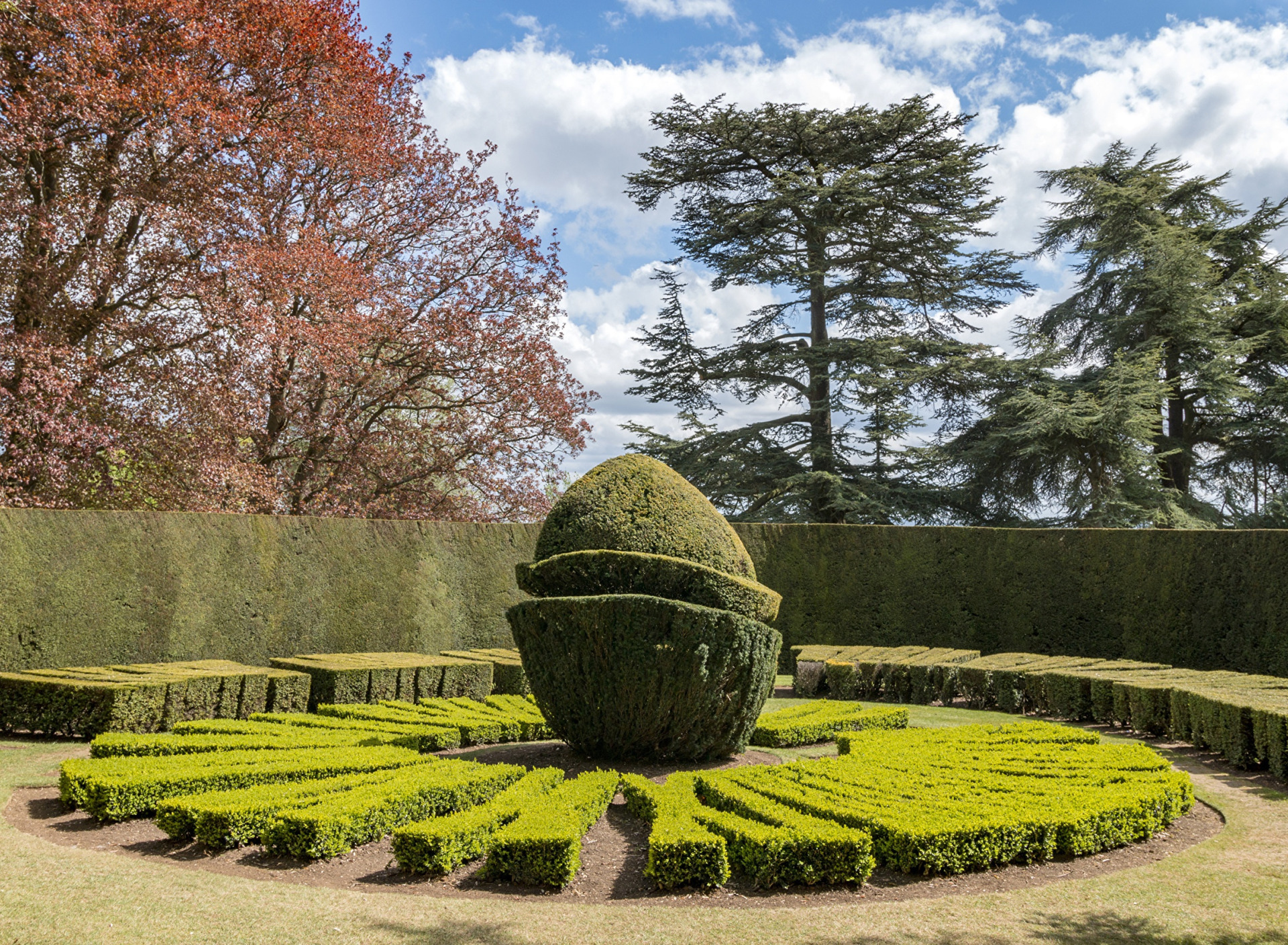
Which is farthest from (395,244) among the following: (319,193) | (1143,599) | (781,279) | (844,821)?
(844,821)

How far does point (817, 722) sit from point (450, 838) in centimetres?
514

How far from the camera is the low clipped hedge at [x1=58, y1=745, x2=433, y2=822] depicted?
5887 mm

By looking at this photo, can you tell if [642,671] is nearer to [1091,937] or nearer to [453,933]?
[453,933]

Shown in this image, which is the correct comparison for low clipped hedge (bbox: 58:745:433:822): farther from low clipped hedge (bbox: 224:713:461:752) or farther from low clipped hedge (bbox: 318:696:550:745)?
low clipped hedge (bbox: 318:696:550:745)

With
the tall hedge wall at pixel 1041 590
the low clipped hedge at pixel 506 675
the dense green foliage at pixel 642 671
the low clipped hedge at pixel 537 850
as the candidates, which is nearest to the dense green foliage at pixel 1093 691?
the tall hedge wall at pixel 1041 590

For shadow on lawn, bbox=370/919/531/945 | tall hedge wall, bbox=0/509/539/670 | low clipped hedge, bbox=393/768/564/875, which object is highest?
tall hedge wall, bbox=0/509/539/670

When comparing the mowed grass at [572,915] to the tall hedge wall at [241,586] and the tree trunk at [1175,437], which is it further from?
the tree trunk at [1175,437]

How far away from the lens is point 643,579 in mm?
7266

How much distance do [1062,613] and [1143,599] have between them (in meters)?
1.30

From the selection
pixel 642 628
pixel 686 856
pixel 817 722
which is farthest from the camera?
pixel 817 722

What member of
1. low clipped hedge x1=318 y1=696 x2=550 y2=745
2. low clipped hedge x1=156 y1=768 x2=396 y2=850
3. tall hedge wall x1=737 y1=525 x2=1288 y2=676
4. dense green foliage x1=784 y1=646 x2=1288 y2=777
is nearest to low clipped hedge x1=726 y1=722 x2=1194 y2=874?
dense green foliage x1=784 y1=646 x2=1288 y2=777

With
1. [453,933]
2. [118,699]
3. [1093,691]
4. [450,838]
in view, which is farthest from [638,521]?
[1093,691]

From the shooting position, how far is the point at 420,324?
59.8 feet

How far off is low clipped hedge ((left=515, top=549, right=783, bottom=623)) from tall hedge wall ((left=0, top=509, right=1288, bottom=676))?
668 cm
